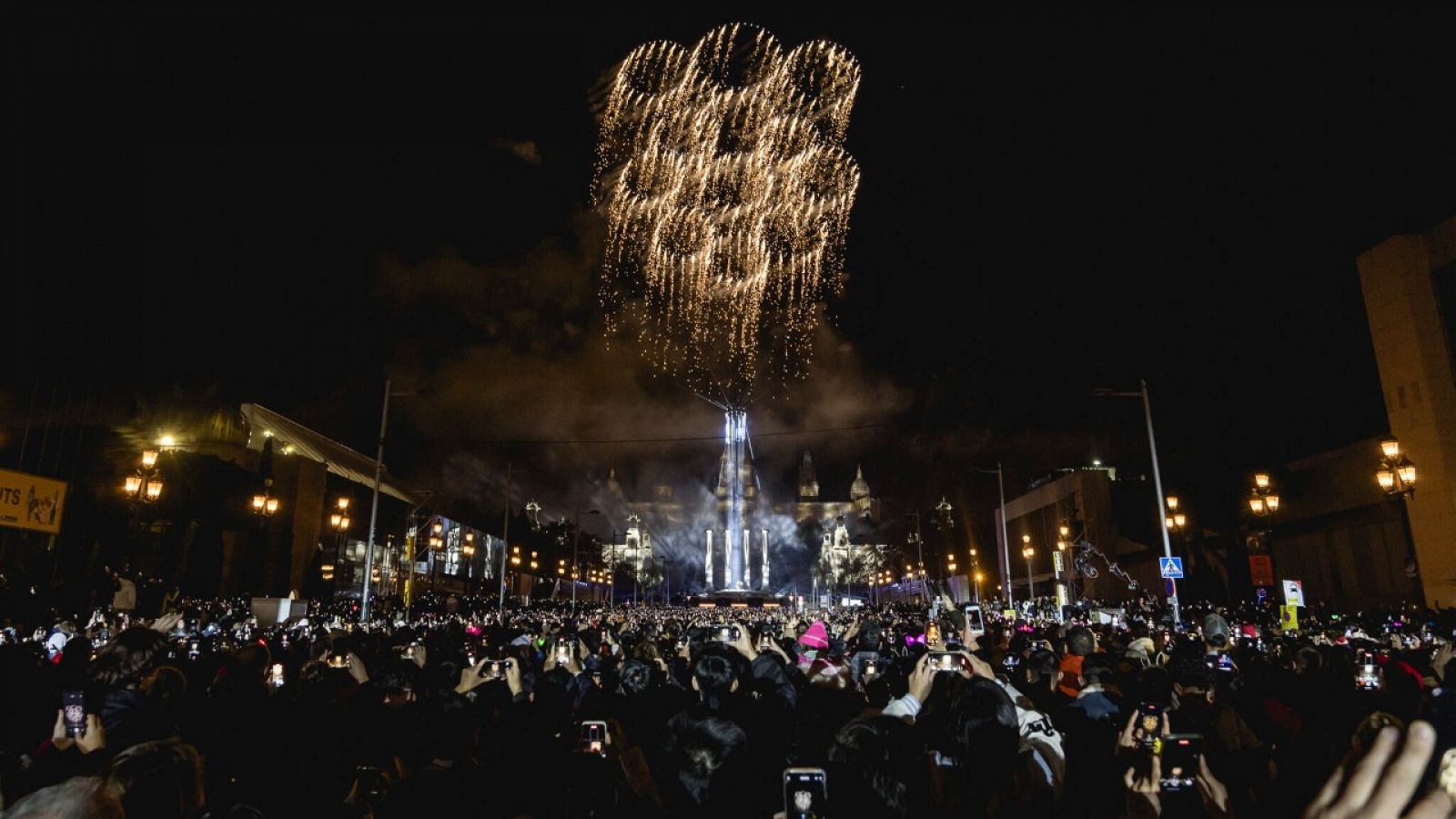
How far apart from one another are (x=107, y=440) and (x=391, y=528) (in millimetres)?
38871

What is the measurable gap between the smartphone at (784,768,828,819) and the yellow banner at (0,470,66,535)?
27.9 meters

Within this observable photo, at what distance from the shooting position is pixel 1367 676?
8.57 metres

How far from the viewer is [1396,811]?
1.89 m

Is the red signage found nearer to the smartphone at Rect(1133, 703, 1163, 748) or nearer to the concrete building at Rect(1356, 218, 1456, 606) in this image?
the concrete building at Rect(1356, 218, 1456, 606)

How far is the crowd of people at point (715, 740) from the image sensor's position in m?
3.48

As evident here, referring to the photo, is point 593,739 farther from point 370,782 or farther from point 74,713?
point 74,713

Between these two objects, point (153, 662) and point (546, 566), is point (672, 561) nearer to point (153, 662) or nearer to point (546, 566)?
point (546, 566)

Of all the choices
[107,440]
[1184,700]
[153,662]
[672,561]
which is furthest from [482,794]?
[672,561]

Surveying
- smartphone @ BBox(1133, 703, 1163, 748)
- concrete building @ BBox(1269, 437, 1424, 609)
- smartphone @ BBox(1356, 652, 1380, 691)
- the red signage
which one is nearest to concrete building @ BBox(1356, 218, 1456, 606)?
concrete building @ BBox(1269, 437, 1424, 609)

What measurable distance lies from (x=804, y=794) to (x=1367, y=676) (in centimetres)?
836

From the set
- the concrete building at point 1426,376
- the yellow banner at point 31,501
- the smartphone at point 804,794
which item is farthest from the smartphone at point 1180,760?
the concrete building at point 1426,376

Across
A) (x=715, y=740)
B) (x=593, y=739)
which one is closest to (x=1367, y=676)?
(x=715, y=740)

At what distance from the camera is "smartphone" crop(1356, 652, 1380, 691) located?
Answer: 26.9ft

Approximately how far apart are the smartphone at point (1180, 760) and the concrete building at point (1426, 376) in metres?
31.4
